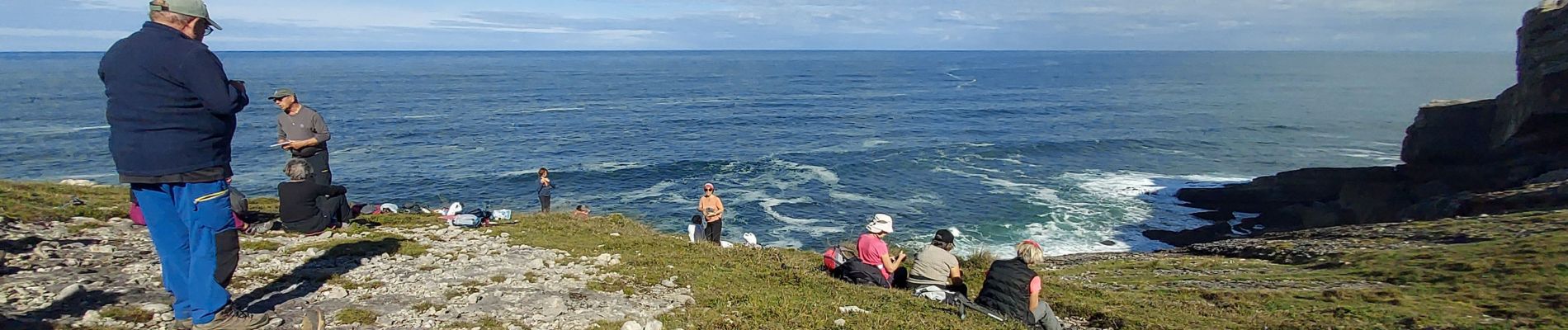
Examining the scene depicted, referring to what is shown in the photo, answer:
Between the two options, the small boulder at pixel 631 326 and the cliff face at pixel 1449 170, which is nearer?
the small boulder at pixel 631 326

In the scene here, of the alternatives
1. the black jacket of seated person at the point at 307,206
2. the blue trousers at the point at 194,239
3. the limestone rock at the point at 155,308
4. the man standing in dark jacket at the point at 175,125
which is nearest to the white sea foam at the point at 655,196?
the black jacket of seated person at the point at 307,206

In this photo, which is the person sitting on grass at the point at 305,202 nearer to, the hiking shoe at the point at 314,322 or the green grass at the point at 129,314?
the green grass at the point at 129,314

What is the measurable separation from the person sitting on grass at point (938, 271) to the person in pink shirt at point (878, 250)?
350mm

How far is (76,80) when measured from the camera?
415 ft

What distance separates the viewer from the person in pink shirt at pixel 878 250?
11.8m

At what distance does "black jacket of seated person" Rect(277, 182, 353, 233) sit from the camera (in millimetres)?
12120

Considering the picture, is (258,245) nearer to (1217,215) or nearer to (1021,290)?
(1021,290)

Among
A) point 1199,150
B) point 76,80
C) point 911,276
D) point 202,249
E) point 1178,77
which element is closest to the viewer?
point 202,249

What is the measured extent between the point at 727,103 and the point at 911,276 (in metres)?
83.2

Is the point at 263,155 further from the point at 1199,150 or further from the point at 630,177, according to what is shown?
the point at 1199,150

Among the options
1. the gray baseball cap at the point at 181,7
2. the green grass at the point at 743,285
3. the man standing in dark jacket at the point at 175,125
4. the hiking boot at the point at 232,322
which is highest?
the gray baseball cap at the point at 181,7

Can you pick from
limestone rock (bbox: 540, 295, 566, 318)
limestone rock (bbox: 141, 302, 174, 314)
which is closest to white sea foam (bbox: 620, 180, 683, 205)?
limestone rock (bbox: 540, 295, 566, 318)

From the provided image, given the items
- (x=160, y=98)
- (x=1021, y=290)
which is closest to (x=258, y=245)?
(x=160, y=98)

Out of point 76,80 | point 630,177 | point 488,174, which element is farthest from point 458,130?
point 76,80
